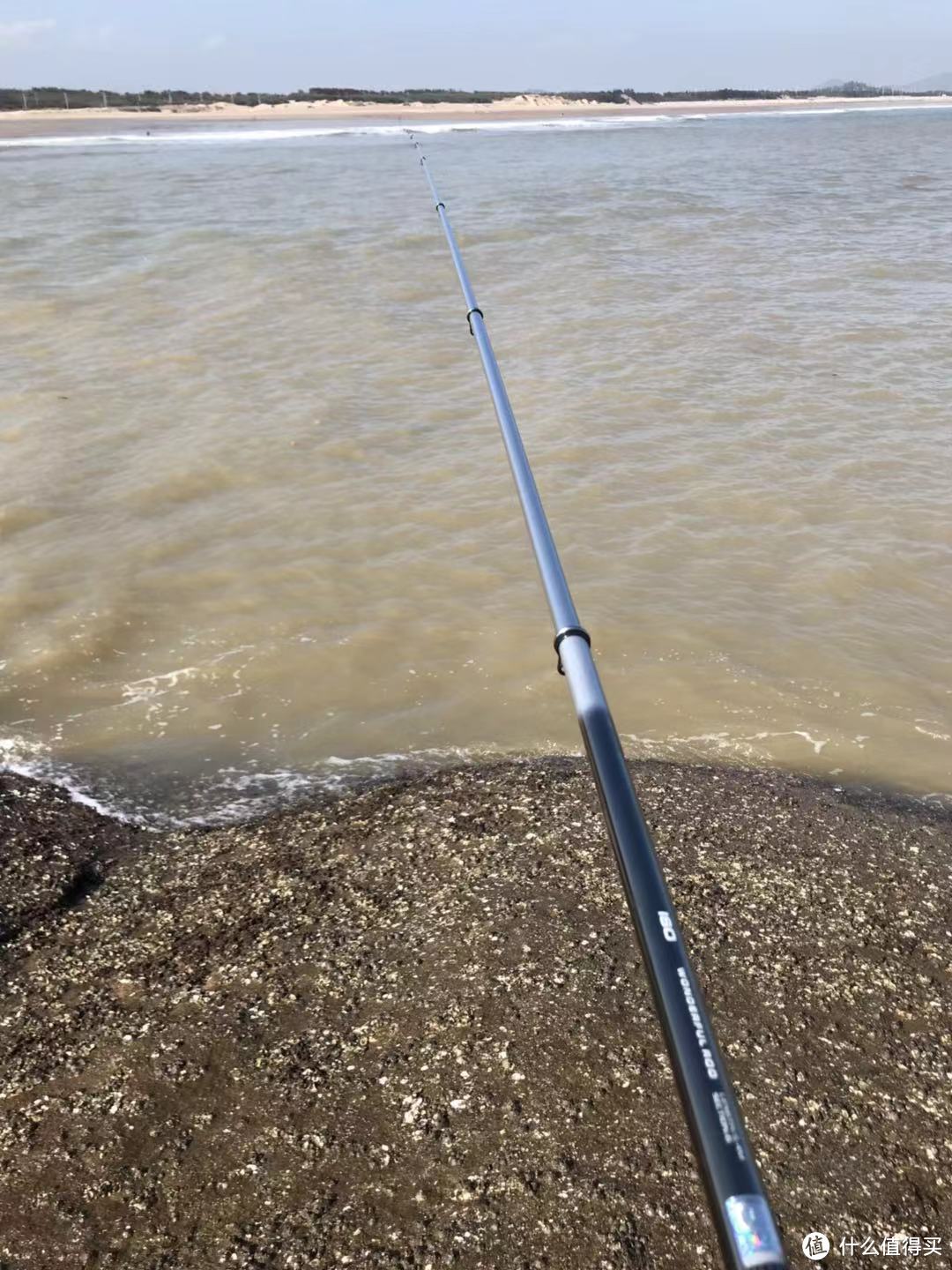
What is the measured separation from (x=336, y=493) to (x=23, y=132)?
39.7 meters

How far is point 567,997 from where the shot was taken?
101 inches

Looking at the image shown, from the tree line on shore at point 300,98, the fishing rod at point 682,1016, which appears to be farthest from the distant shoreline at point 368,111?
the fishing rod at point 682,1016

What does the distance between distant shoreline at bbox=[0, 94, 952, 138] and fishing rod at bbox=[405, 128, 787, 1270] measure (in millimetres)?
43043

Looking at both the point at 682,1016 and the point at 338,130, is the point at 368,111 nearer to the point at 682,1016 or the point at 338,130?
the point at 338,130

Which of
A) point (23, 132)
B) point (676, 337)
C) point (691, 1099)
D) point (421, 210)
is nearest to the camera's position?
point (691, 1099)

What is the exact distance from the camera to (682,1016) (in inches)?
41.4

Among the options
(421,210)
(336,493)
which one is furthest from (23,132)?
(336,493)

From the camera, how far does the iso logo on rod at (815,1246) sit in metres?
2.00

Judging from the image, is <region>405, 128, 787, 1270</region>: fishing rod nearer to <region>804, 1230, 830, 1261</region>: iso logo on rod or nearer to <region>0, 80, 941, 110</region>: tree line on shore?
<region>804, 1230, 830, 1261</region>: iso logo on rod

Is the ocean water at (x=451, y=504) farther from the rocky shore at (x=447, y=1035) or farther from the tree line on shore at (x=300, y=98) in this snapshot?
the tree line on shore at (x=300, y=98)

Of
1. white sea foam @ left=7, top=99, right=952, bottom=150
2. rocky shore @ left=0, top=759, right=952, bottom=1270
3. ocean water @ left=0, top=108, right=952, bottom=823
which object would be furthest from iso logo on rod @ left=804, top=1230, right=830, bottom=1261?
white sea foam @ left=7, top=99, right=952, bottom=150

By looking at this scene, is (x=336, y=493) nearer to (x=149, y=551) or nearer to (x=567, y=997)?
(x=149, y=551)

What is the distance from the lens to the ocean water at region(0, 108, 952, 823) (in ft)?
14.4

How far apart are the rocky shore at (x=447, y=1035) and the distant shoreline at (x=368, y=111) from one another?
137ft
